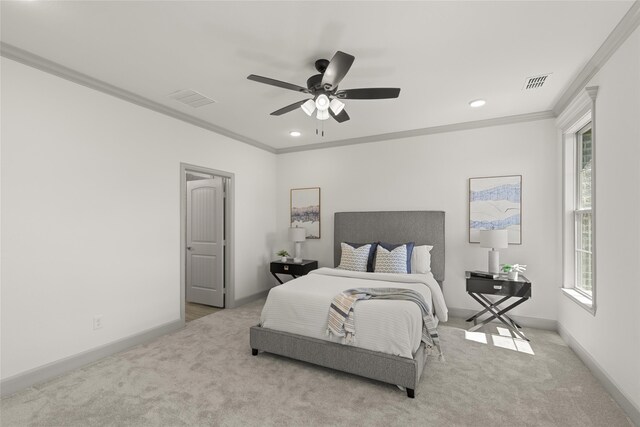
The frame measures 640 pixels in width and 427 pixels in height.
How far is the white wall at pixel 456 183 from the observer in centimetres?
380

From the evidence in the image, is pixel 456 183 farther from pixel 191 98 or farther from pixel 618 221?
pixel 191 98

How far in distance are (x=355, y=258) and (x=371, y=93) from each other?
2.34 m

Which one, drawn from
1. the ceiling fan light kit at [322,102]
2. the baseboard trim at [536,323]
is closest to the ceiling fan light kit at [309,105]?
the ceiling fan light kit at [322,102]

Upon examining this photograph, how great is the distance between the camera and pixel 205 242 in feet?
16.0

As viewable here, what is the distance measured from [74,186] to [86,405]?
1.84m

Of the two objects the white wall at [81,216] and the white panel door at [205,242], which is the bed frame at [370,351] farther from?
the white panel door at [205,242]

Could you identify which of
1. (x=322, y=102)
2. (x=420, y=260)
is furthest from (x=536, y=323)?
(x=322, y=102)

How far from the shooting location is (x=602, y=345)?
251 centimetres

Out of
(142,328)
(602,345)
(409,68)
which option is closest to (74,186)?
(142,328)

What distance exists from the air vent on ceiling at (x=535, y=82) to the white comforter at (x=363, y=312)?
2.27 m

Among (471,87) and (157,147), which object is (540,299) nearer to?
(471,87)

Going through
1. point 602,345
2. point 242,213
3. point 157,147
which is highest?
point 157,147

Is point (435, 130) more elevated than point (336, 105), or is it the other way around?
point (435, 130)

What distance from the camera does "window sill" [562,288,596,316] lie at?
271 centimetres
